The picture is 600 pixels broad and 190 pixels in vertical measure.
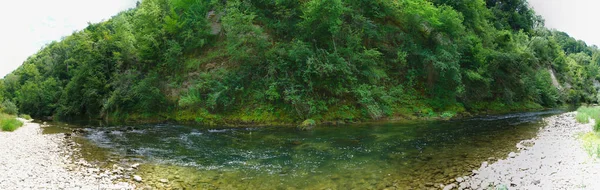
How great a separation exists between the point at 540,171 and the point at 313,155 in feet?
22.1

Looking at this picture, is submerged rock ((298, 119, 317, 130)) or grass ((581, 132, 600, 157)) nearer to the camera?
grass ((581, 132, 600, 157))

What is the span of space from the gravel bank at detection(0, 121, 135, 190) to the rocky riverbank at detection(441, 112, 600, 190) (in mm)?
8629

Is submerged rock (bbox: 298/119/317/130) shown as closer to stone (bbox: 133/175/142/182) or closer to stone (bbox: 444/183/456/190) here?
stone (bbox: 133/175/142/182)

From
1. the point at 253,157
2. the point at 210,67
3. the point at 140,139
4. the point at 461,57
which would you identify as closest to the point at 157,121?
the point at 210,67

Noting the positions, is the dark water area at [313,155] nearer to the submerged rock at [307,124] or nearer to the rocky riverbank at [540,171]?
the rocky riverbank at [540,171]

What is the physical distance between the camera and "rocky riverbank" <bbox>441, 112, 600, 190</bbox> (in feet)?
23.9

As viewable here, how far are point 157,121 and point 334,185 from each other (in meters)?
22.7

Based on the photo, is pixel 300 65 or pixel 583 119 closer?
pixel 583 119

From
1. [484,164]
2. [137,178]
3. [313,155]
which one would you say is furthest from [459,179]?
[137,178]

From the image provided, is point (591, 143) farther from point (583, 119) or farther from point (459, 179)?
point (583, 119)

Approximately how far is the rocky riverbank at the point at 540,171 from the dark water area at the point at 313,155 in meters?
0.54

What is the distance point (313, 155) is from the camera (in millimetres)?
12102

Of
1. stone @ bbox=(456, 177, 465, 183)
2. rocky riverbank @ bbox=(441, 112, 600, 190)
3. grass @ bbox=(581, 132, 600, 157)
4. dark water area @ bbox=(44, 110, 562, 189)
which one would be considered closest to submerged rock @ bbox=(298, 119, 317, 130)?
dark water area @ bbox=(44, 110, 562, 189)

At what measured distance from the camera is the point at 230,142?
15508 millimetres
